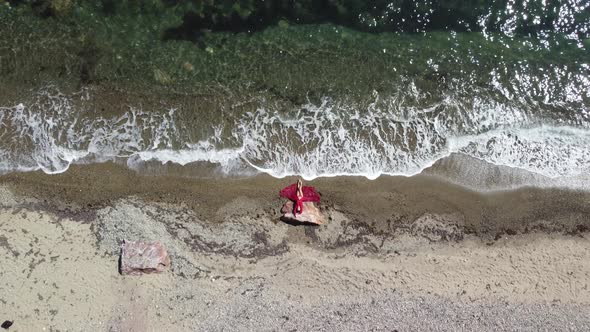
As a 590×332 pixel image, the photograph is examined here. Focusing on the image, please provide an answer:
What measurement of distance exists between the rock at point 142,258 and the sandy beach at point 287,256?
17 centimetres

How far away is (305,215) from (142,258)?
3.30 meters

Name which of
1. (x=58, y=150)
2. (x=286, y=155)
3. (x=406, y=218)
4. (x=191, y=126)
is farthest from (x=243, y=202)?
(x=58, y=150)

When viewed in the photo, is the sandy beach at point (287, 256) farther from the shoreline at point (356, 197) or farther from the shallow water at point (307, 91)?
the shallow water at point (307, 91)

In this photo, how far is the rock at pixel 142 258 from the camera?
32.3 ft

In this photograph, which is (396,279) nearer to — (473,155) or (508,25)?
(473,155)

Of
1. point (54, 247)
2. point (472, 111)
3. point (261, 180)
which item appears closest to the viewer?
point (54, 247)

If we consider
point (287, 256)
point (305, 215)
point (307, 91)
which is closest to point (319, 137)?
point (307, 91)

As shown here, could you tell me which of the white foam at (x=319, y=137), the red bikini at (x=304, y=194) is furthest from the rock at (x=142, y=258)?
the red bikini at (x=304, y=194)

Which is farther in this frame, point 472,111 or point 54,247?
point 472,111

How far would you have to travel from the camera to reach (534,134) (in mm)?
11383

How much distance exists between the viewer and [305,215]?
10.3 m

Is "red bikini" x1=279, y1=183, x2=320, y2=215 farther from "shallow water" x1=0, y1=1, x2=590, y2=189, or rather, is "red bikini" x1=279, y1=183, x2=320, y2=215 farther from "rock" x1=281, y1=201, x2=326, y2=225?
"shallow water" x1=0, y1=1, x2=590, y2=189

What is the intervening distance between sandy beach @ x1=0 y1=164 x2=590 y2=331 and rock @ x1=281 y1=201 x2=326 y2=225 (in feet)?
0.53

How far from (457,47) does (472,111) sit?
1613mm
